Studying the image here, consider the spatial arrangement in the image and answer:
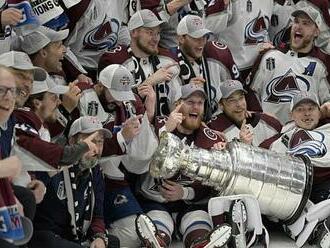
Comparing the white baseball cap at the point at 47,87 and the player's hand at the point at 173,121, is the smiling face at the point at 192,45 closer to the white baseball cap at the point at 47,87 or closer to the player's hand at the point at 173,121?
the player's hand at the point at 173,121

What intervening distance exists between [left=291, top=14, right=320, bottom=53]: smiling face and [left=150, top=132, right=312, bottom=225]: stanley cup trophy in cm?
136

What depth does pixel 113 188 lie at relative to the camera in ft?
15.6

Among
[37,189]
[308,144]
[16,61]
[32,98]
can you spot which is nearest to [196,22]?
[308,144]

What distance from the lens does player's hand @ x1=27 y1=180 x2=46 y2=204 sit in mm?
3750

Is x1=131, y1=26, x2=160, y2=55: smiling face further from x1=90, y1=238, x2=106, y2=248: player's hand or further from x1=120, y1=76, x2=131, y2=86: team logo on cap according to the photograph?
x1=90, y1=238, x2=106, y2=248: player's hand

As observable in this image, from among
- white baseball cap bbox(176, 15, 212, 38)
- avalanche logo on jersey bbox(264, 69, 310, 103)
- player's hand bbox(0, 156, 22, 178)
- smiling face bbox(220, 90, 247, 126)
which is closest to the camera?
player's hand bbox(0, 156, 22, 178)

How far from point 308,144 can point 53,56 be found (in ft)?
4.70

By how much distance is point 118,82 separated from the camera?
4.67 m

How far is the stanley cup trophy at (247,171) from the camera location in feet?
15.0

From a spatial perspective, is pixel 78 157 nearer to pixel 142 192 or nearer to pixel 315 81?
pixel 142 192

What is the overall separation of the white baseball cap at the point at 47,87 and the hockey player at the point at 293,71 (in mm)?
2044

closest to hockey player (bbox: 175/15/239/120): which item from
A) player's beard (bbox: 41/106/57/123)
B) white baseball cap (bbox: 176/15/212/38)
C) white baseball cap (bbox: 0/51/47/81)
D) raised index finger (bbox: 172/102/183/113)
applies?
white baseball cap (bbox: 176/15/212/38)

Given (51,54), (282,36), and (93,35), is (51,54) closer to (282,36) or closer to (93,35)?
(93,35)

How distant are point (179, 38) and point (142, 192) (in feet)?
3.82
